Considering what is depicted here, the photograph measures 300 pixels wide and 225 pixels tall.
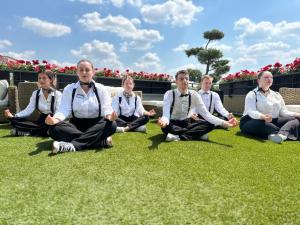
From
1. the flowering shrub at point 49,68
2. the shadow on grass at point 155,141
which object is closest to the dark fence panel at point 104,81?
the flowering shrub at point 49,68

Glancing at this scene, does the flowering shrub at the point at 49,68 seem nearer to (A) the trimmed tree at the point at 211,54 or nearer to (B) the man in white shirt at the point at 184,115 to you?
(B) the man in white shirt at the point at 184,115

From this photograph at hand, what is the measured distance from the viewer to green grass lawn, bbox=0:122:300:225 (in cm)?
197

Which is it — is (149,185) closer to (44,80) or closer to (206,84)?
(44,80)

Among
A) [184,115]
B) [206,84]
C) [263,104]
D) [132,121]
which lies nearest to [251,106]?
[263,104]

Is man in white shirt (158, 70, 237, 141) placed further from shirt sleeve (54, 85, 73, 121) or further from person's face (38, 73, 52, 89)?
person's face (38, 73, 52, 89)

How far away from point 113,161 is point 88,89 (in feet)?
4.63

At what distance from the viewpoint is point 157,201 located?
2.22 metres

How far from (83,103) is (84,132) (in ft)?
1.39

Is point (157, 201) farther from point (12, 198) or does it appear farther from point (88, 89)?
point (88, 89)

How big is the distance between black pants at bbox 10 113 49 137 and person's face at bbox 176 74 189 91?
2.42m

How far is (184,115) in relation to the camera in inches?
200

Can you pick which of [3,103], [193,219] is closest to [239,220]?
[193,219]

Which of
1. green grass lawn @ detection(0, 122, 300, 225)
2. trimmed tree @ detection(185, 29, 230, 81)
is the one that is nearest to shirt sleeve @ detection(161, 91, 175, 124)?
green grass lawn @ detection(0, 122, 300, 225)

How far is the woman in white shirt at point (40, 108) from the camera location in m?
5.03
